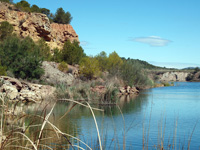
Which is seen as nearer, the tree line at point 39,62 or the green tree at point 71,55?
the tree line at point 39,62

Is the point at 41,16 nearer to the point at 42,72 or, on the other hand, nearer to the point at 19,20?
the point at 19,20

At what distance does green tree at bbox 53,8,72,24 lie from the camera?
55906 mm

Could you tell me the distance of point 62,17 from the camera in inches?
2201

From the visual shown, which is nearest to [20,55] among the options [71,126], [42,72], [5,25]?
[42,72]

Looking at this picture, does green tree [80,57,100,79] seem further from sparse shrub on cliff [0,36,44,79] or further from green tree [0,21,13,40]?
green tree [0,21,13,40]

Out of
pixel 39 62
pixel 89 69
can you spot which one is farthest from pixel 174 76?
pixel 39 62

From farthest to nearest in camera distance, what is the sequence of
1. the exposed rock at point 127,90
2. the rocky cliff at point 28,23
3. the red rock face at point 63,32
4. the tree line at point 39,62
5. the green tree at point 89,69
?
the red rock face at point 63,32
the rocky cliff at point 28,23
the green tree at point 89,69
the exposed rock at point 127,90
the tree line at point 39,62

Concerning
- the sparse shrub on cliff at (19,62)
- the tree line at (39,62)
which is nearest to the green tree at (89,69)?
the tree line at (39,62)

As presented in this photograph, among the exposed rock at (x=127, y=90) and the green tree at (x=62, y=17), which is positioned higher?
the green tree at (x=62, y=17)

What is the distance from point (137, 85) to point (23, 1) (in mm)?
33050

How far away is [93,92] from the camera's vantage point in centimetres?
1780

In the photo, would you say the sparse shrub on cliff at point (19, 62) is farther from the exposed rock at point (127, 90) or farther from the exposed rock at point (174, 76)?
the exposed rock at point (174, 76)

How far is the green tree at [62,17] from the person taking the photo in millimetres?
55906

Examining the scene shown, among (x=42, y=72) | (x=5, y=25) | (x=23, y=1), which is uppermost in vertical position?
(x=23, y=1)
